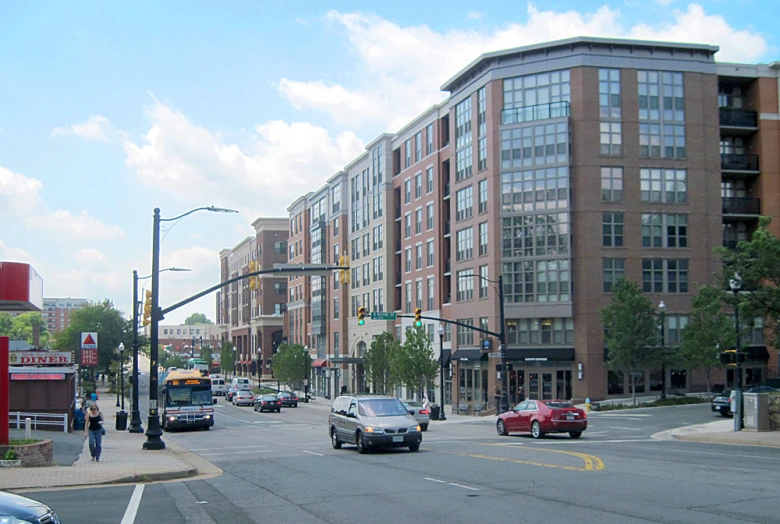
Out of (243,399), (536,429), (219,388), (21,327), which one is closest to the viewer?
(536,429)

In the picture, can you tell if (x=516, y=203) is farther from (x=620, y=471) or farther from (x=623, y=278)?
(x=620, y=471)

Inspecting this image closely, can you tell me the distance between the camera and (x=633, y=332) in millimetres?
49625

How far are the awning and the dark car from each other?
2036 inches

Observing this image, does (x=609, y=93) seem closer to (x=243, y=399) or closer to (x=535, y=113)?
(x=535, y=113)

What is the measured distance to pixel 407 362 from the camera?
188ft

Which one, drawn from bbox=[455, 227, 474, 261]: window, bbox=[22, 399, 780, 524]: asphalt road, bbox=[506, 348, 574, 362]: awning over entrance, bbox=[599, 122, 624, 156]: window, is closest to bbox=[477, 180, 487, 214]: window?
bbox=[455, 227, 474, 261]: window

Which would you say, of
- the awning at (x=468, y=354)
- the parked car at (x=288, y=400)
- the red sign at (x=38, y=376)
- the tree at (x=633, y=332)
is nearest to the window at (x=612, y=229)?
the tree at (x=633, y=332)

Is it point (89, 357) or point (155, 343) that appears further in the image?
point (89, 357)

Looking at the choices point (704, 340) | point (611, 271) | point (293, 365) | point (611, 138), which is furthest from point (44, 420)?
point (293, 365)

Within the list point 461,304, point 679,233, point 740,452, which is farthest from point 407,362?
point 740,452

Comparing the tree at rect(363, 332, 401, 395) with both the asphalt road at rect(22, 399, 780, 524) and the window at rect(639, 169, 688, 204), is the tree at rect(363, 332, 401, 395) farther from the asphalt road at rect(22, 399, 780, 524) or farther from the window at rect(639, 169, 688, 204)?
the asphalt road at rect(22, 399, 780, 524)

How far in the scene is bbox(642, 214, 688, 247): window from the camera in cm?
5703

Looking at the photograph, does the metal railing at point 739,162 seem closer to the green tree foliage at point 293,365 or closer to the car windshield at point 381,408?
the car windshield at point 381,408

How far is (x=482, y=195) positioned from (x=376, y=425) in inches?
1514
